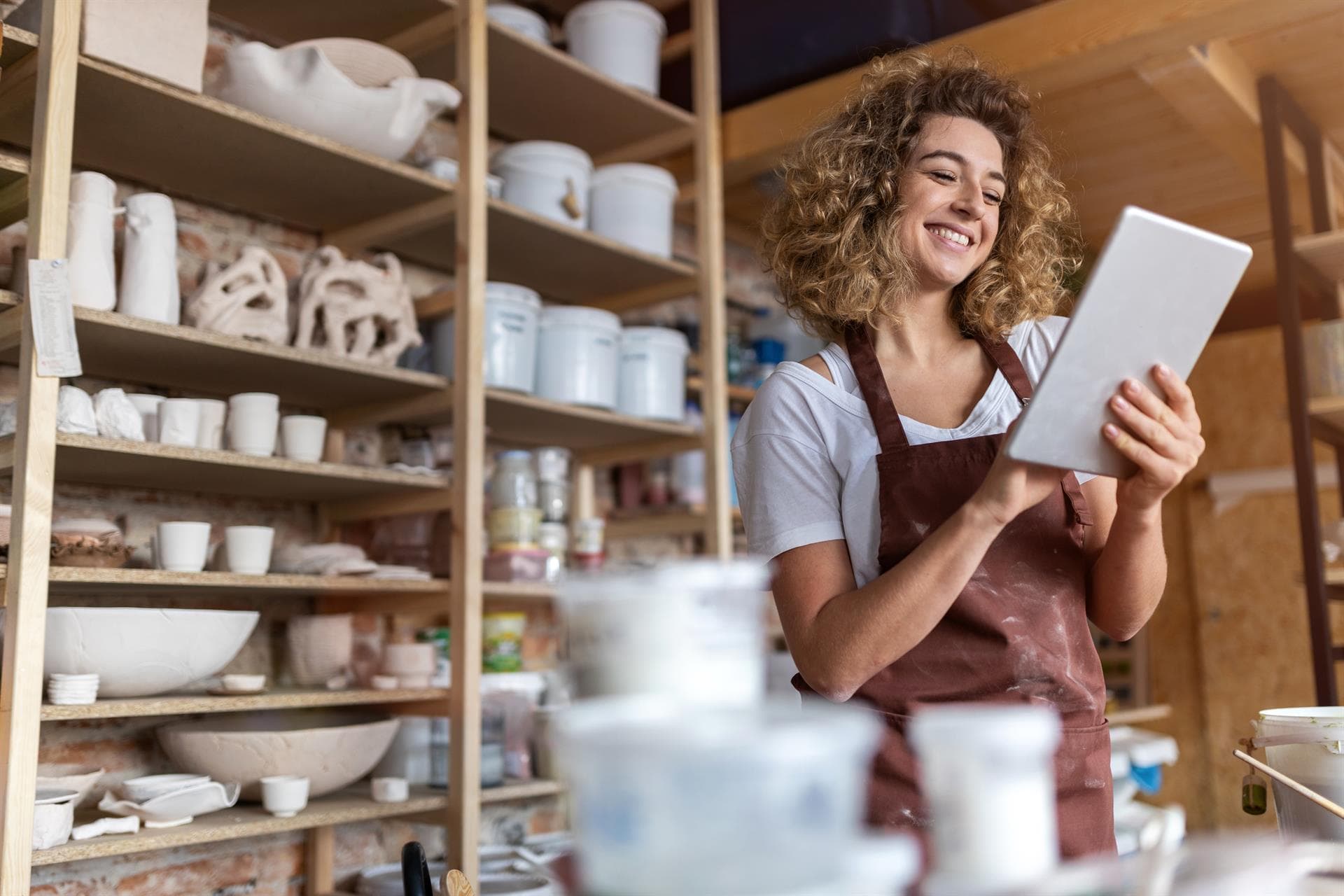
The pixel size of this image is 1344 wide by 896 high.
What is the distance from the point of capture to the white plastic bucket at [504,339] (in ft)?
8.32

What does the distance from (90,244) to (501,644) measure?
1198 mm

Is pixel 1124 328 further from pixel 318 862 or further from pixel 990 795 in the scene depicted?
pixel 318 862

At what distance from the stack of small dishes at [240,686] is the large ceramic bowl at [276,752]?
0.23 feet

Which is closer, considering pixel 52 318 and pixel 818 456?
pixel 818 456

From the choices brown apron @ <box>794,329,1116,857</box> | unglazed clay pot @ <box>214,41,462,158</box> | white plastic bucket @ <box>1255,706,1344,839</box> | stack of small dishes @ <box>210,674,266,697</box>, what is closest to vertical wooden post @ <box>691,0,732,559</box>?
unglazed clay pot @ <box>214,41,462,158</box>

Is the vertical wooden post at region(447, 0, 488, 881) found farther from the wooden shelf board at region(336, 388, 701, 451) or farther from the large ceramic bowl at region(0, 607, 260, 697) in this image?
the large ceramic bowl at region(0, 607, 260, 697)

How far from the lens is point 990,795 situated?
59 centimetres

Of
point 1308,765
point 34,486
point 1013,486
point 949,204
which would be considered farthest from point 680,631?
point 34,486

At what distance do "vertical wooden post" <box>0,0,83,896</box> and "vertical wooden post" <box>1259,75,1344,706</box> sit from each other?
99.1 inches

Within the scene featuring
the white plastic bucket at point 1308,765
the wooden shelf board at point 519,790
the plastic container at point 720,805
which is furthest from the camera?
the wooden shelf board at point 519,790

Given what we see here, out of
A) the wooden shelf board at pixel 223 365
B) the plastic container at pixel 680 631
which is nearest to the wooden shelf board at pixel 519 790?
the wooden shelf board at pixel 223 365

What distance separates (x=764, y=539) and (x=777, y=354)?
239 centimetres

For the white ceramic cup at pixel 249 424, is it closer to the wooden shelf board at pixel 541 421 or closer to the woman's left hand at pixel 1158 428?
the wooden shelf board at pixel 541 421

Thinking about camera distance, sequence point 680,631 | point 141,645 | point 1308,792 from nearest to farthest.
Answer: point 680,631, point 1308,792, point 141,645
